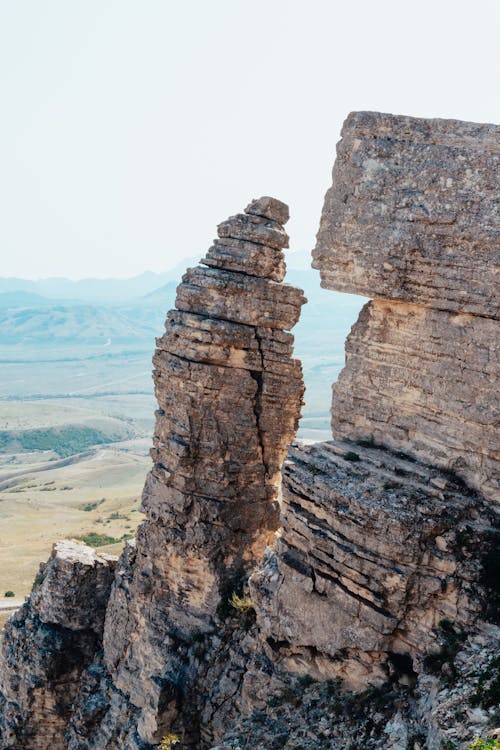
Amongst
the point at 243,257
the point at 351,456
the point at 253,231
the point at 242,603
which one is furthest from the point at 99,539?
the point at 351,456

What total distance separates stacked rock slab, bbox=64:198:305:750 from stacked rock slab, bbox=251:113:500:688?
5542mm

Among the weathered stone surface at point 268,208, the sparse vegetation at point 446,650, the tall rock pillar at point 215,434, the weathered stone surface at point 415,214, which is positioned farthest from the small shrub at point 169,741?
the weathered stone surface at point 268,208

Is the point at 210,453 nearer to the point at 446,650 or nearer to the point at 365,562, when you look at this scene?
the point at 365,562

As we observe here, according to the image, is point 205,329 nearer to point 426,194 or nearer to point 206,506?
point 206,506

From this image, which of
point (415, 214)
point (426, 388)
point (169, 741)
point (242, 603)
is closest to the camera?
point (415, 214)

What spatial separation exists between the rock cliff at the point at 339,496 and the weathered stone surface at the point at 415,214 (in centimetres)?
6

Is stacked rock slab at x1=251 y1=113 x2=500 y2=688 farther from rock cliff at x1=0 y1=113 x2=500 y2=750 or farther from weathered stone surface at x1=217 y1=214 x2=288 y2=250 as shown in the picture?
weathered stone surface at x1=217 y1=214 x2=288 y2=250

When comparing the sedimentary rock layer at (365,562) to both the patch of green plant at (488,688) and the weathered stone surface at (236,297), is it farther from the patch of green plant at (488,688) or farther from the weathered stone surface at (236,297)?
the weathered stone surface at (236,297)

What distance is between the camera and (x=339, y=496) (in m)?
24.8

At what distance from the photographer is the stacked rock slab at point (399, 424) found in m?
23.2

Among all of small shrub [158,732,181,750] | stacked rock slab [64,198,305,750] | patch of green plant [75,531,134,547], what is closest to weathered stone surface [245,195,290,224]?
stacked rock slab [64,198,305,750]

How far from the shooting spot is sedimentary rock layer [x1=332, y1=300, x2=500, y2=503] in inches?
923

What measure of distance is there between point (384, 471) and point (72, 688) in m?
21.2

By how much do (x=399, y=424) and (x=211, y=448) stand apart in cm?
950
